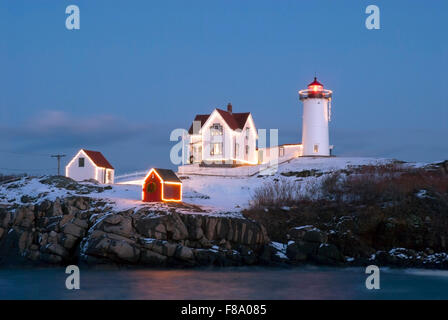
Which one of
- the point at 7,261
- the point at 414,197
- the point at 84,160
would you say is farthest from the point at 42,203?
the point at 414,197

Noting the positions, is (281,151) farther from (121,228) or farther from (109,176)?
(121,228)

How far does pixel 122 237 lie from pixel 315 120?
111 ft

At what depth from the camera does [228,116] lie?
57.0 m

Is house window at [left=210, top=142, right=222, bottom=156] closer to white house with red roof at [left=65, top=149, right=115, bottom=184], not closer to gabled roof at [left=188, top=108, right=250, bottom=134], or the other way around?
gabled roof at [left=188, top=108, right=250, bottom=134]

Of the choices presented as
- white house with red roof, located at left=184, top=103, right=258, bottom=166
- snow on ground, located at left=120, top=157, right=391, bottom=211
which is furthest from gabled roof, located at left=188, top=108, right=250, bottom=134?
snow on ground, located at left=120, top=157, right=391, bottom=211

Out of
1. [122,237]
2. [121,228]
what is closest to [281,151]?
[121,228]

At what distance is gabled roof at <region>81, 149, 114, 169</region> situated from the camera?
5112 centimetres

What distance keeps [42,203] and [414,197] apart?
22.6 meters

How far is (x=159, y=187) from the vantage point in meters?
36.2

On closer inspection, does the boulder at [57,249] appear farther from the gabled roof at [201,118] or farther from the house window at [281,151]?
the house window at [281,151]

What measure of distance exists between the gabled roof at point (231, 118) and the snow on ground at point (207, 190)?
673cm

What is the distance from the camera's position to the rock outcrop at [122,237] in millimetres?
28656

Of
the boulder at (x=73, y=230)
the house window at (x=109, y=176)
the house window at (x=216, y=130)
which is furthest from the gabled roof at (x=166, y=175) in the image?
the house window at (x=216, y=130)
